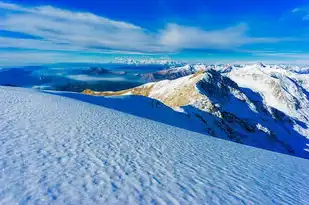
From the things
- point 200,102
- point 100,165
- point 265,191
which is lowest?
point 200,102

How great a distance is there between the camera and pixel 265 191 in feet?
37.4

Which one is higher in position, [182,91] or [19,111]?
[19,111]

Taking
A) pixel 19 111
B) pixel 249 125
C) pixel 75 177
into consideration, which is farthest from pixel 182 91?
pixel 75 177

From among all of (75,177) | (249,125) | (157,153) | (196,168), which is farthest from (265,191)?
(249,125)

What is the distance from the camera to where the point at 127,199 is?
8.46 meters

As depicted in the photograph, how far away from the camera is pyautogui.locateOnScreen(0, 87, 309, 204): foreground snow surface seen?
859 cm

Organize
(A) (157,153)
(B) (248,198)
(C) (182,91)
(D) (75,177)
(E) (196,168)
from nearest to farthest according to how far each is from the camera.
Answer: (D) (75,177) < (B) (248,198) < (E) (196,168) < (A) (157,153) < (C) (182,91)

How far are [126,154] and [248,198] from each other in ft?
21.6

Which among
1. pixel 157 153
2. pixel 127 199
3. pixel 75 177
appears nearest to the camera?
pixel 127 199

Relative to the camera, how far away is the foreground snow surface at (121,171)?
8586mm

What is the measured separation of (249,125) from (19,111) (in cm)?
15458

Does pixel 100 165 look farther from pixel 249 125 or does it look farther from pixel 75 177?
pixel 249 125

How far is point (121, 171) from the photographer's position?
10.9 metres

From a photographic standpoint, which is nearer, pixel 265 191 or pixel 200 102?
pixel 265 191
